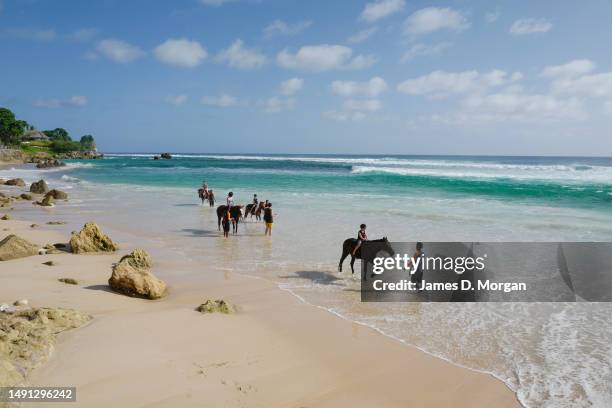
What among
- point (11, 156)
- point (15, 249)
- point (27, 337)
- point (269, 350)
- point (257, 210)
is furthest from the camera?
point (11, 156)

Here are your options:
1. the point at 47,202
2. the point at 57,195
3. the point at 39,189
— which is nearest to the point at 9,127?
the point at 39,189

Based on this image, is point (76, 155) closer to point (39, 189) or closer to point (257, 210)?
point (39, 189)

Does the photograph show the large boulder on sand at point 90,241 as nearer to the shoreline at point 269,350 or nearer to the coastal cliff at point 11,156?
the shoreline at point 269,350

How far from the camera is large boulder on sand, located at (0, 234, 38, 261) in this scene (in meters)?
10.5

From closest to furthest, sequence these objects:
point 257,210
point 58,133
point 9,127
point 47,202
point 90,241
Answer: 1. point 90,241
2. point 257,210
3. point 47,202
4. point 9,127
5. point 58,133

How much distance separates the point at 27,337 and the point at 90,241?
7.32 meters

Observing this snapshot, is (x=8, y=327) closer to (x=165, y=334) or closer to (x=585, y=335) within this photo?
(x=165, y=334)

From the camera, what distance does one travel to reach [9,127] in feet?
295

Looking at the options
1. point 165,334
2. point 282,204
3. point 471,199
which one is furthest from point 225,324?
point 471,199

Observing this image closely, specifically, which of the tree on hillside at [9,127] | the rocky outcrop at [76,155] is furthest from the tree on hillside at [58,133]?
the tree on hillside at [9,127]

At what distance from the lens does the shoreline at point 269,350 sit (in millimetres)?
5152

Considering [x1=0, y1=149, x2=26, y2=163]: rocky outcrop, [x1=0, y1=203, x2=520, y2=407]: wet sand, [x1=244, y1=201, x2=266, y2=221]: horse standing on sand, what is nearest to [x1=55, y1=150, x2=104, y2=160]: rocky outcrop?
[x1=0, y1=149, x2=26, y2=163]: rocky outcrop

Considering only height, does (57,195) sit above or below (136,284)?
above

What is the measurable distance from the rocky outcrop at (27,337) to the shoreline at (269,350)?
184 mm
